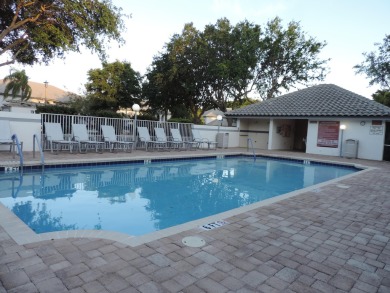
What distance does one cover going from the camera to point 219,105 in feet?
80.0

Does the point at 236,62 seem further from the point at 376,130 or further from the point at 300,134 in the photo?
the point at 376,130

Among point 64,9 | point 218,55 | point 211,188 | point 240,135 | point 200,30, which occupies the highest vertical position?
point 200,30

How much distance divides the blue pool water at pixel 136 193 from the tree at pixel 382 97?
16.6m

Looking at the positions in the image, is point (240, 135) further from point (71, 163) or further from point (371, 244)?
point (371, 244)

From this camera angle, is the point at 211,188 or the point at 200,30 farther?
the point at 200,30

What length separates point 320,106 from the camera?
16.6 metres

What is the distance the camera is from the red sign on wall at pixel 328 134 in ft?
50.4

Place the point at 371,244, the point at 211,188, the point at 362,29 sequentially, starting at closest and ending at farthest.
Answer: the point at 371,244, the point at 211,188, the point at 362,29

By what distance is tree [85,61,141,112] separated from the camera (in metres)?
27.5

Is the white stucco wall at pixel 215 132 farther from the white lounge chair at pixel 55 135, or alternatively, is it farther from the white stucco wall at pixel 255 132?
the white lounge chair at pixel 55 135

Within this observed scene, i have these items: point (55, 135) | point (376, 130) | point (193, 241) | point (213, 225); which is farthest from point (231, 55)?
point (193, 241)

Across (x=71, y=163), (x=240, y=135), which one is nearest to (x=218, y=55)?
(x=240, y=135)

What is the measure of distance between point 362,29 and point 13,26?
14.3 m

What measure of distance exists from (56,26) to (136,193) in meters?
8.52
